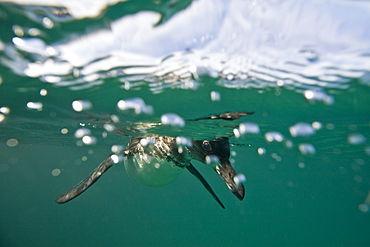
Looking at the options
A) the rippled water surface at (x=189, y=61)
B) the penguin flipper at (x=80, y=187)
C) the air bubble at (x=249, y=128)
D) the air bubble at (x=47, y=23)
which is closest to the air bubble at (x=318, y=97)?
the rippled water surface at (x=189, y=61)

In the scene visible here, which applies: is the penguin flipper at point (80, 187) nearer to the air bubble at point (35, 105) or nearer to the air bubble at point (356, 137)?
the air bubble at point (35, 105)

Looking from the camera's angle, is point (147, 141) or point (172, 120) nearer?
Result: point (147, 141)

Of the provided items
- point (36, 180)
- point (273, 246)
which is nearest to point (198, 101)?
point (273, 246)

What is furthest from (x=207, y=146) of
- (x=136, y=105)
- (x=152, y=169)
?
(x=136, y=105)

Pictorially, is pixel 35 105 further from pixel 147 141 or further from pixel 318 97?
pixel 318 97

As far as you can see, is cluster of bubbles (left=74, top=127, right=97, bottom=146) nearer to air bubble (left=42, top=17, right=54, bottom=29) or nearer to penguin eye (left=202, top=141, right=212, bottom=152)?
penguin eye (left=202, top=141, right=212, bottom=152)
